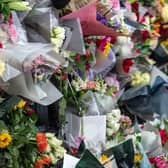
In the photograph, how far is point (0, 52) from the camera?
177 centimetres

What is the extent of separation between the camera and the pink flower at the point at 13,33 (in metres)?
1.88

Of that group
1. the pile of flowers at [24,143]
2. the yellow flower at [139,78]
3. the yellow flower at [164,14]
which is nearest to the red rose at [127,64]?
the yellow flower at [139,78]

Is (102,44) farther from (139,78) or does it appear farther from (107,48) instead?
(139,78)

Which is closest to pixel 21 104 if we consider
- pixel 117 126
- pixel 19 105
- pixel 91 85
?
pixel 19 105

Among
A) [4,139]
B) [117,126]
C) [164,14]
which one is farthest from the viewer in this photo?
[164,14]

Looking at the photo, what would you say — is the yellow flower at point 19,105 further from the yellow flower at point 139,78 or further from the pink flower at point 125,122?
the yellow flower at point 139,78

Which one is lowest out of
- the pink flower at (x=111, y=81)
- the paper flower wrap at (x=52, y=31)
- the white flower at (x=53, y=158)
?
the white flower at (x=53, y=158)

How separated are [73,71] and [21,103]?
42cm

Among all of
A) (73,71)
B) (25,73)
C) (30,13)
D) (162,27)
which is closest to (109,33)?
(73,71)

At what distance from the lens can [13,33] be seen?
6.22 ft

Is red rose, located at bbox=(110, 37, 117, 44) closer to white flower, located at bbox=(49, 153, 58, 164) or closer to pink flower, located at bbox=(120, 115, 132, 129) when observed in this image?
pink flower, located at bbox=(120, 115, 132, 129)

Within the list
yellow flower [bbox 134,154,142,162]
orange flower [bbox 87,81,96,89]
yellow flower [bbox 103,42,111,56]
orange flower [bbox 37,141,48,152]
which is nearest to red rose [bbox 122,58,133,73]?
yellow flower [bbox 103,42,111,56]

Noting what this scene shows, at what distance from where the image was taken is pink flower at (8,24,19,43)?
1.88m

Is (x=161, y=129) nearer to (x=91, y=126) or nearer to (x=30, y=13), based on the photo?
(x=91, y=126)
